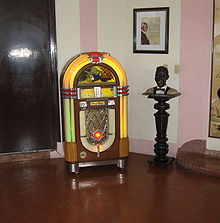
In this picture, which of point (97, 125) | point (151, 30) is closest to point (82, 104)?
point (97, 125)

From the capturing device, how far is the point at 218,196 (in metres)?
4.15

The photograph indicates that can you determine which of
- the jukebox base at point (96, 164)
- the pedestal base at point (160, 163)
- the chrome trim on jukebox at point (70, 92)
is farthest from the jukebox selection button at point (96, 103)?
the pedestal base at point (160, 163)

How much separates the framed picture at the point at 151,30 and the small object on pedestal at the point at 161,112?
23.4 inches

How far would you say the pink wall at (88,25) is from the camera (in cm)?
529

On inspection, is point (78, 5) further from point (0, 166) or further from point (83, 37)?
point (0, 166)

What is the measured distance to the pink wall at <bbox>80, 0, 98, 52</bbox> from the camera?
5293 millimetres

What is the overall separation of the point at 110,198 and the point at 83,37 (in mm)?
2441

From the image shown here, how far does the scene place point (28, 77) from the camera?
5.22 m

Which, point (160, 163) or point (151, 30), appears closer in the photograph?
point (160, 163)

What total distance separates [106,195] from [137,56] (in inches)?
91.1

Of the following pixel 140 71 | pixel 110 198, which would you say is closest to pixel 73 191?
pixel 110 198

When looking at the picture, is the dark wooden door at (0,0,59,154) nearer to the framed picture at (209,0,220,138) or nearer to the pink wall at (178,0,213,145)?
the pink wall at (178,0,213,145)

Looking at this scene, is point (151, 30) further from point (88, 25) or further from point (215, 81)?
point (215, 81)

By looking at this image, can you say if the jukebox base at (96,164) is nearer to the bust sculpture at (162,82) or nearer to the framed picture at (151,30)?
the bust sculpture at (162,82)
